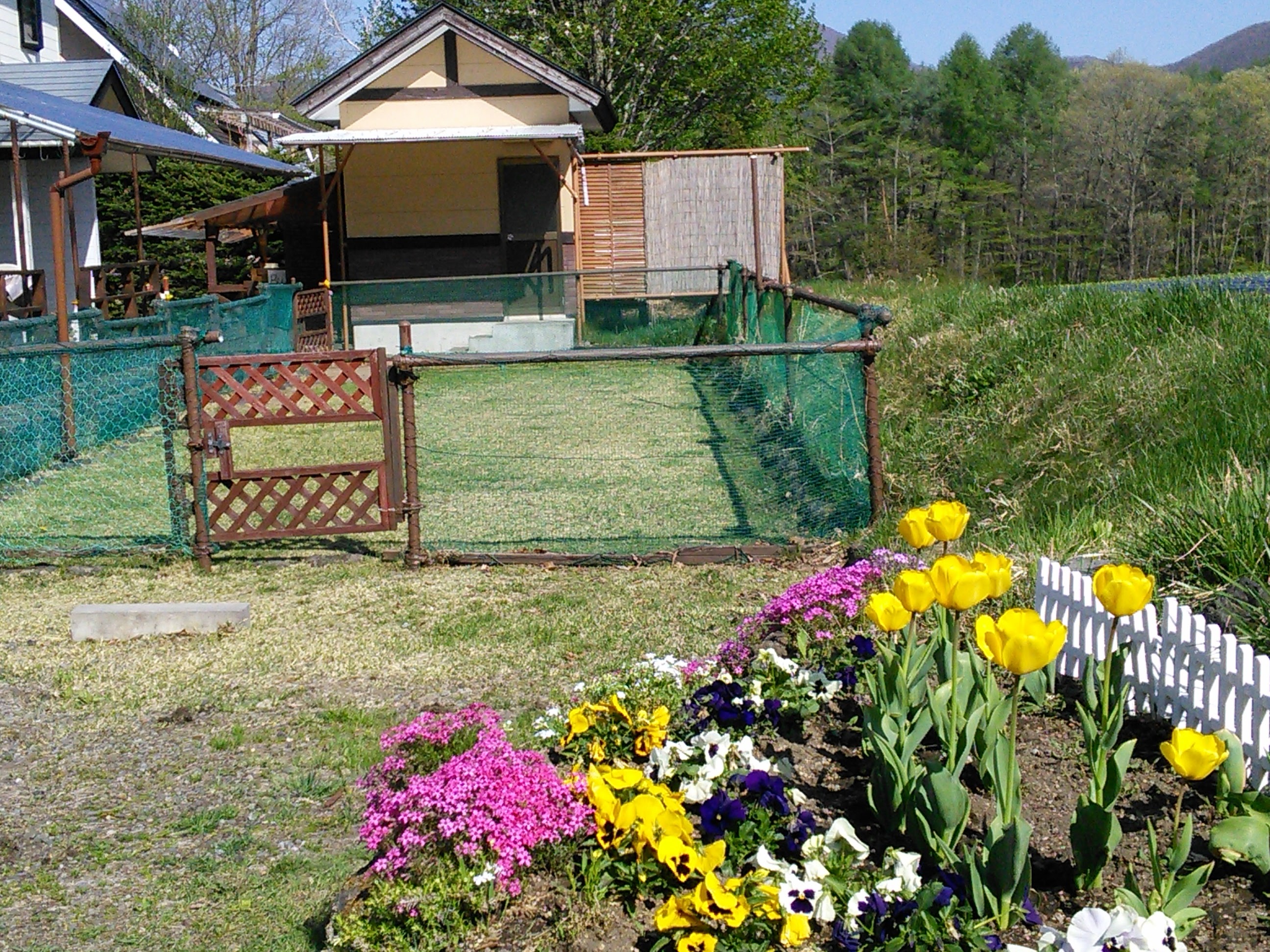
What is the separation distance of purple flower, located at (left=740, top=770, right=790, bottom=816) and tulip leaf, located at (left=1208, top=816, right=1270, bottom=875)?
1071 mm

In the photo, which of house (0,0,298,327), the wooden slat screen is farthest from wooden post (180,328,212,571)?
the wooden slat screen

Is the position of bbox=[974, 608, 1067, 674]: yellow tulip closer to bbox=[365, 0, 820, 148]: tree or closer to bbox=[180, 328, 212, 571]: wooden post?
bbox=[180, 328, 212, 571]: wooden post

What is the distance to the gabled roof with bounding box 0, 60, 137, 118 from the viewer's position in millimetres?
→ 21203

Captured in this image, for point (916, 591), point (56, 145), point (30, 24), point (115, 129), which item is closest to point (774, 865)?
point (916, 591)

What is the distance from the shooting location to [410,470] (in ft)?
27.4

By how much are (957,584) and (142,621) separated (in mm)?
5068

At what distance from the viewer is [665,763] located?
4.02 meters

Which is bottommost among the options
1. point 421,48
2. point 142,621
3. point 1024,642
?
point 142,621

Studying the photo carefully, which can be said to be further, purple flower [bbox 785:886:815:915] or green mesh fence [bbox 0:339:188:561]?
green mesh fence [bbox 0:339:188:561]

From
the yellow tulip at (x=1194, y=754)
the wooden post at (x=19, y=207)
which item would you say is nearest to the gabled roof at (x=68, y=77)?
the wooden post at (x=19, y=207)

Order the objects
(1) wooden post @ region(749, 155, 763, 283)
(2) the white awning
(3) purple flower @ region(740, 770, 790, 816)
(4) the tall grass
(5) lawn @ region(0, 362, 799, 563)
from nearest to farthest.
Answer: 1. (3) purple flower @ region(740, 770, 790, 816)
2. (4) the tall grass
3. (5) lawn @ region(0, 362, 799, 563)
4. (2) the white awning
5. (1) wooden post @ region(749, 155, 763, 283)

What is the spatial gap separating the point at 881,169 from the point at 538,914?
4566 centimetres

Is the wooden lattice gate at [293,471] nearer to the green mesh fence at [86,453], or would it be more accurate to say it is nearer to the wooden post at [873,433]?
the green mesh fence at [86,453]

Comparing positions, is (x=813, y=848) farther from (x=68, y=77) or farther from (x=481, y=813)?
(x=68, y=77)
